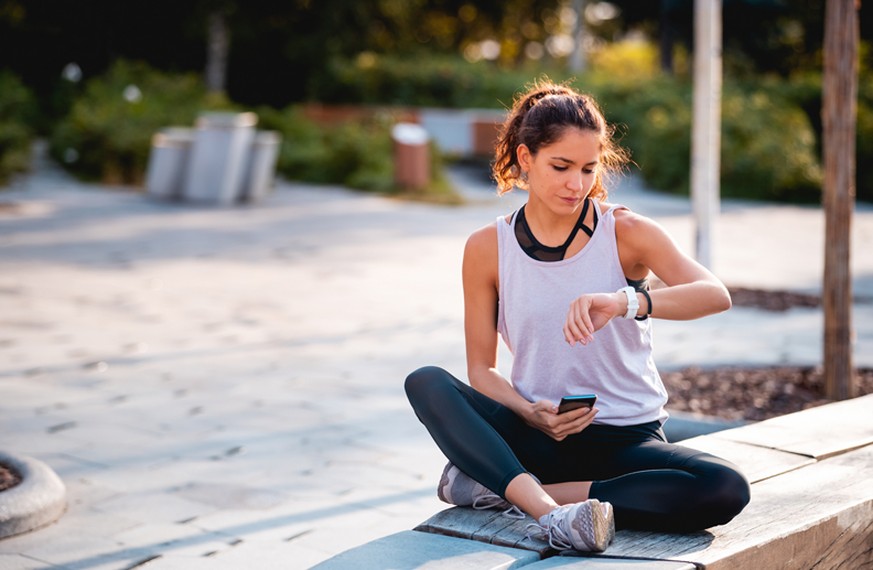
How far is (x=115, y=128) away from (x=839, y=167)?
44.7 feet

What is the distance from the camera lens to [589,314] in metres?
2.95

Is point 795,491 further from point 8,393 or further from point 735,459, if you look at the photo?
point 8,393

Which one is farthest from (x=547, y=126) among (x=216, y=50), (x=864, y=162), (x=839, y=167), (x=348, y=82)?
(x=348, y=82)

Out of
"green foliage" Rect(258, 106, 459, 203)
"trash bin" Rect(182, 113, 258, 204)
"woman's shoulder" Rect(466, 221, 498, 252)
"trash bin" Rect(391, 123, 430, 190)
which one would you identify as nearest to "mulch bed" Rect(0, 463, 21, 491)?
"woman's shoulder" Rect(466, 221, 498, 252)

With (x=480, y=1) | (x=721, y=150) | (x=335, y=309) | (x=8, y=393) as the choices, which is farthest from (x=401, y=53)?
(x=8, y=393)

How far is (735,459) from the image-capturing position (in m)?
3.39

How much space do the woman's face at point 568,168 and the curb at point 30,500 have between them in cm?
195

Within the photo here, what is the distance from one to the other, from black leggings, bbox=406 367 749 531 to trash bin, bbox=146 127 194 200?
40.1 feet

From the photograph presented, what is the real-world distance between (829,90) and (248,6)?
24054mm

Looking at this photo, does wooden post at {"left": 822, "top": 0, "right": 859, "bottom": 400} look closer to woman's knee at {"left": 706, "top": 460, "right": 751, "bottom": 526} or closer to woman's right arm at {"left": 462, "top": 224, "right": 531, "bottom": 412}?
woman's right arm at {"left": 462, "top": 224, "right": 531, "bottom": 412}

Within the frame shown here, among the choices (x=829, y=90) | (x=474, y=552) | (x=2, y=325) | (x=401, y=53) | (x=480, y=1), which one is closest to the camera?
(x=474, y=552)

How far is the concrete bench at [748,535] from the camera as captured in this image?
8.81 ft

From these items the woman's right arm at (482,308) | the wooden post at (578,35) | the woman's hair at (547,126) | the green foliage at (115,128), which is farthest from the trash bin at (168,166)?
the wooden post at (578,35)

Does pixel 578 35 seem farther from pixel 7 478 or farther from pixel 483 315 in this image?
pixel 483 315
